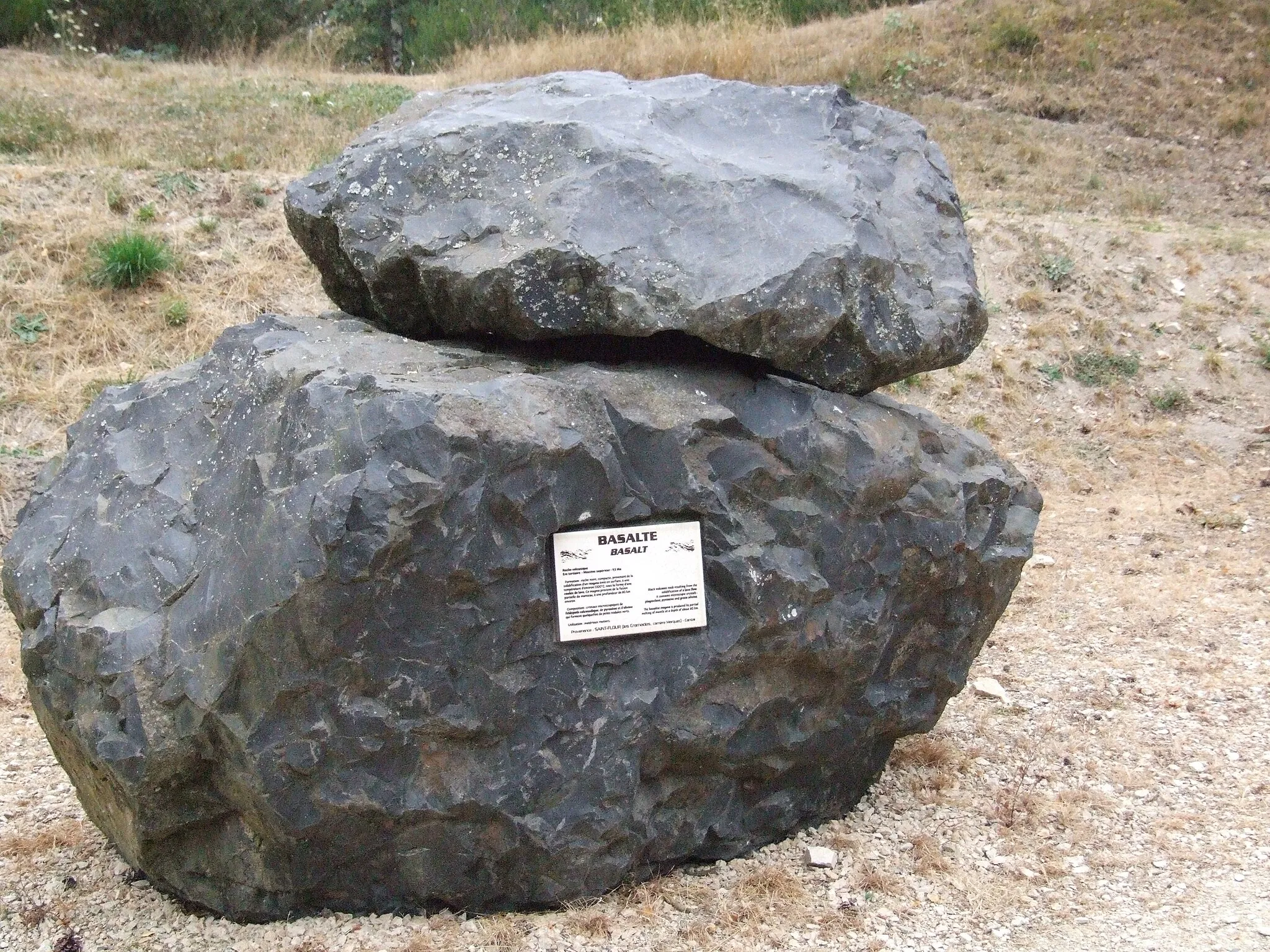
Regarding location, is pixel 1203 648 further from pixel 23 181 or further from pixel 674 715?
pixel 23 181

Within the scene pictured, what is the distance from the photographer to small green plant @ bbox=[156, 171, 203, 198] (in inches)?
331

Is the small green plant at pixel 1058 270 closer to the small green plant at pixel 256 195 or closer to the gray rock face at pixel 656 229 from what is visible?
the gray rock face at pixel 656 229

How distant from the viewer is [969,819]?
13.3 ft

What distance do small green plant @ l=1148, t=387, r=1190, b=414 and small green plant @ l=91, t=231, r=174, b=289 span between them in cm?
625

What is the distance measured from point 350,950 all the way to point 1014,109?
33.7 feet

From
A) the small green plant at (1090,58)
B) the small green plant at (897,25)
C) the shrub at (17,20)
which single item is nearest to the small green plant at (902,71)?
the small green plant at (897,25)

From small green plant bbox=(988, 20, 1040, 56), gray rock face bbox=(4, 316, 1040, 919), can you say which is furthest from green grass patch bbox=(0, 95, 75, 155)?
small green plant bbox=(988, 20, 1040, 56)

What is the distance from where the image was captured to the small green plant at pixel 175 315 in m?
7.43

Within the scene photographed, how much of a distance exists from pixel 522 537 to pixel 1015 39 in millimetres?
10662

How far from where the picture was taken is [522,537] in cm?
317

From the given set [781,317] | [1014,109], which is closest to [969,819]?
[781,317]

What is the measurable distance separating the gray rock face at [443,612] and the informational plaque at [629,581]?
0.05 m

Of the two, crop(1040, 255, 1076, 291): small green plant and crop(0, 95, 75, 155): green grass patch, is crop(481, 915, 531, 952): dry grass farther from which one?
crop(0, 95, 75, 155): green grass patch

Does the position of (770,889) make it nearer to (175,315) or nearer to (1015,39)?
(175,315)
